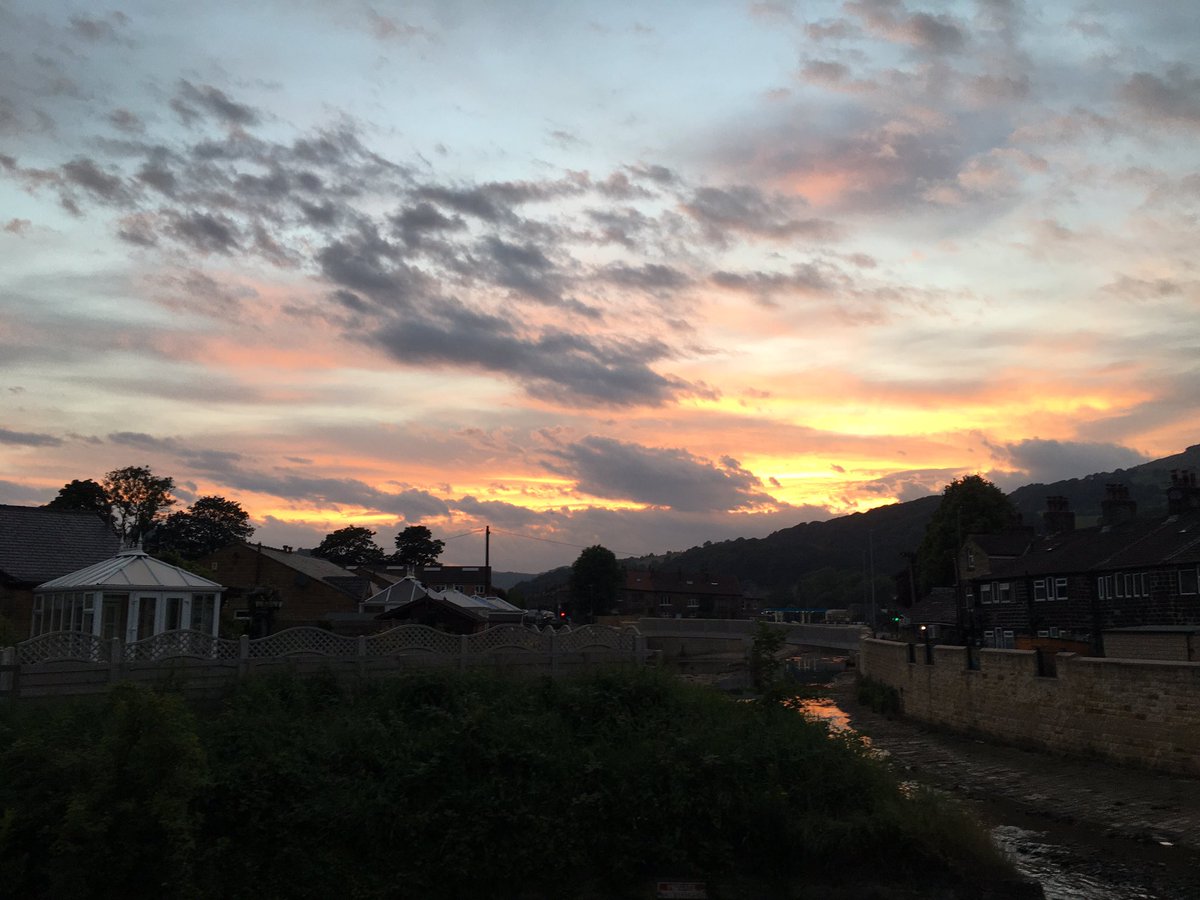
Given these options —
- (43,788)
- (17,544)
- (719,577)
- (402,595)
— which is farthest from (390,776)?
(719,577)

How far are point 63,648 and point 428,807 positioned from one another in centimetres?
920

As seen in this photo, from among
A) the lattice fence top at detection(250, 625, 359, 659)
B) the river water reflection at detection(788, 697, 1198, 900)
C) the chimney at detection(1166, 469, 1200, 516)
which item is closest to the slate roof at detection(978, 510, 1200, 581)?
the chimney at detection(1166, 469, 1200, 516)

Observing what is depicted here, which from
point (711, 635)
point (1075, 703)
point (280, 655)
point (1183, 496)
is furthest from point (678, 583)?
point (280, 655)

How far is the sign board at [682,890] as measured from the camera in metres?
18.3

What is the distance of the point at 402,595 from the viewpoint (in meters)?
42.2

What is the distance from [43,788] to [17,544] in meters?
24.8

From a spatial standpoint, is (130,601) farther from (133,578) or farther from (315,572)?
(315,572)

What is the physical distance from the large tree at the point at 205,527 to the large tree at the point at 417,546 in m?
25.7

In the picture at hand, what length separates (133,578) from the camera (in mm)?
27203

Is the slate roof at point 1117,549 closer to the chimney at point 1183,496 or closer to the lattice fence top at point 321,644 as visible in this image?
the chimney at point 1183,496

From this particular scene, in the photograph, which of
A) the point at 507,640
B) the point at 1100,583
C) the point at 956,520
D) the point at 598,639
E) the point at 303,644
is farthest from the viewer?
the point at 956,520

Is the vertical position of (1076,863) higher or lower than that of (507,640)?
lower

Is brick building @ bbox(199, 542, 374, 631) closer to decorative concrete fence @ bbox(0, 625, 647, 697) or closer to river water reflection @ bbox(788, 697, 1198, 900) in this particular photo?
decorative concrete fence @ bbox(0, 625, 647, 697)

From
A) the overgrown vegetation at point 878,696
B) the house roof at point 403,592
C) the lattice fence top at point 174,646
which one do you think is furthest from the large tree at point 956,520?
the lattice fence top at point 174,646
